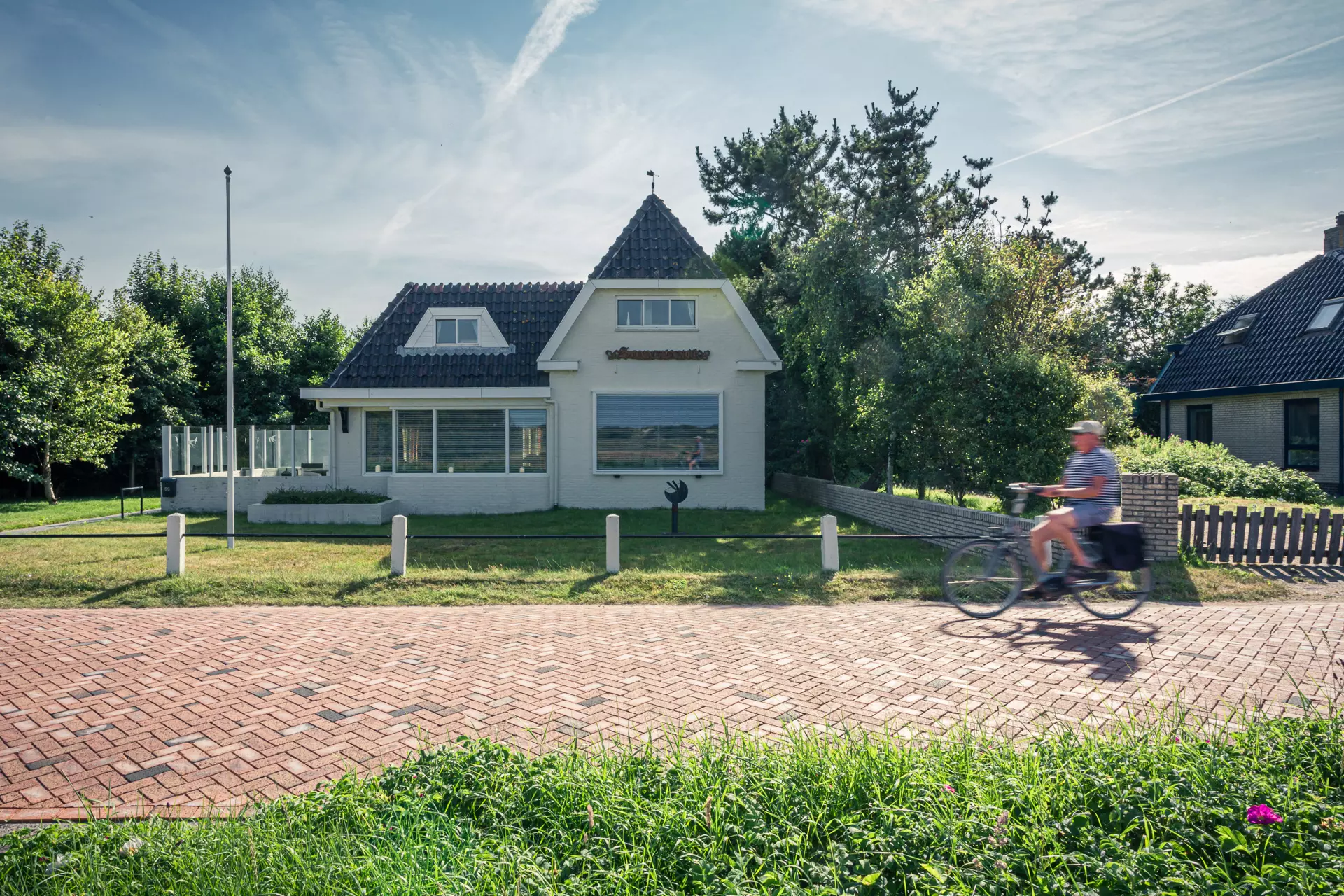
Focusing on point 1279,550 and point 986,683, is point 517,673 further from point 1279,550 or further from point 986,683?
point 1279,550

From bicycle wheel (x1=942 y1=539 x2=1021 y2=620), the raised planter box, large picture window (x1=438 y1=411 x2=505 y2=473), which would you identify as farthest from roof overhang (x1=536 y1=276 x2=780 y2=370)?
bicycle wheel (x1=942 y1=539 x2=1021 y2=620)

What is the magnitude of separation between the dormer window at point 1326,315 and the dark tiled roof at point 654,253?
1898 centimetres

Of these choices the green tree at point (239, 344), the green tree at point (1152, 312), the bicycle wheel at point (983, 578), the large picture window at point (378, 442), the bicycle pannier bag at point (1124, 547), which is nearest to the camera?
the bicycle pannier bag at point (1124, 547)

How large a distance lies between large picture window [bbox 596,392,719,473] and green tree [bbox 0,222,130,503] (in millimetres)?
18462

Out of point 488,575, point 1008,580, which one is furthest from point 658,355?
point 1008,580

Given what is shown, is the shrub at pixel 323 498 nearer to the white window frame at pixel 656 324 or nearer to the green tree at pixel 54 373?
the white window frame at pixel 656 324

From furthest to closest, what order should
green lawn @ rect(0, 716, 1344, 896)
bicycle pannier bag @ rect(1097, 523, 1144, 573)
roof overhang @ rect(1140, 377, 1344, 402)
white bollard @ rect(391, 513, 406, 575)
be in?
1. roof overhang @ rect(1140, 377, 1344, 402)
2. white bollard @ rect(391, 513, 406, 575)
3. bicycle pannier bag @ rect(1097, 523, 1144, 573)
4. green lawn @ rect(0, 716, 1344, 896)

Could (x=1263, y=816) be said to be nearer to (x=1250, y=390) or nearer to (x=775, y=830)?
(x=775, y=830)

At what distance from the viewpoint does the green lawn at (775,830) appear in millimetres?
3002

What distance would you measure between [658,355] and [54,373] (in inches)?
789

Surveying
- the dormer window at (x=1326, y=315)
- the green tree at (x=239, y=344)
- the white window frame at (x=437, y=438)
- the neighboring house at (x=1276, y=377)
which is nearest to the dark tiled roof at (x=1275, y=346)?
the neighboring house at (x=1276, y=377)

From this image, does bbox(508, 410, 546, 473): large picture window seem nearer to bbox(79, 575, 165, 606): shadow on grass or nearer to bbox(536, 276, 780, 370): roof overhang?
bbox(536, 276, 780, 370): roof overhang

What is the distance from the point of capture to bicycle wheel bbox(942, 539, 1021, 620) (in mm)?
8172

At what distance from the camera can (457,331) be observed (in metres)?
20.2
